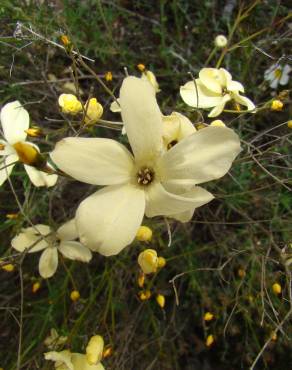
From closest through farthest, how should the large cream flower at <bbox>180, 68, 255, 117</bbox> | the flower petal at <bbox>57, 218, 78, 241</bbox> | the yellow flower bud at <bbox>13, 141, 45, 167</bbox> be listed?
the yellow flower bud at <bbox>13, 141, 45, 167</bbox>, the large cream flower at <bbox>180, 68, 255, 117</bbox>, the flower petal at <bbox>57, 218, 78, 241</bbox>

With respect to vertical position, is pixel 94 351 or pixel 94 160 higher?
pixel 94 160

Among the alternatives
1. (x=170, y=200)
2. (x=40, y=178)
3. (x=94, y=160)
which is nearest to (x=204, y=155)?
(x=170, y=200)

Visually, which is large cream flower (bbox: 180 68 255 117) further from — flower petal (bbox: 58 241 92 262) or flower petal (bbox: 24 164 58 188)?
flower petal (bbox: 58 241 92 262)

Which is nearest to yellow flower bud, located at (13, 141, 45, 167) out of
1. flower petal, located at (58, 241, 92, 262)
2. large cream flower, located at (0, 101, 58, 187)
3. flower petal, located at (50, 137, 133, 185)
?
flower petal, located at (50, 137, 133, 185)

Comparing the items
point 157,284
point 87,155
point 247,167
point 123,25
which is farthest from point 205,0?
point 87,155

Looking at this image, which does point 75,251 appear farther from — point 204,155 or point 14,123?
point 204,155

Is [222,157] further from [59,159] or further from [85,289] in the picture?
[85,289]
